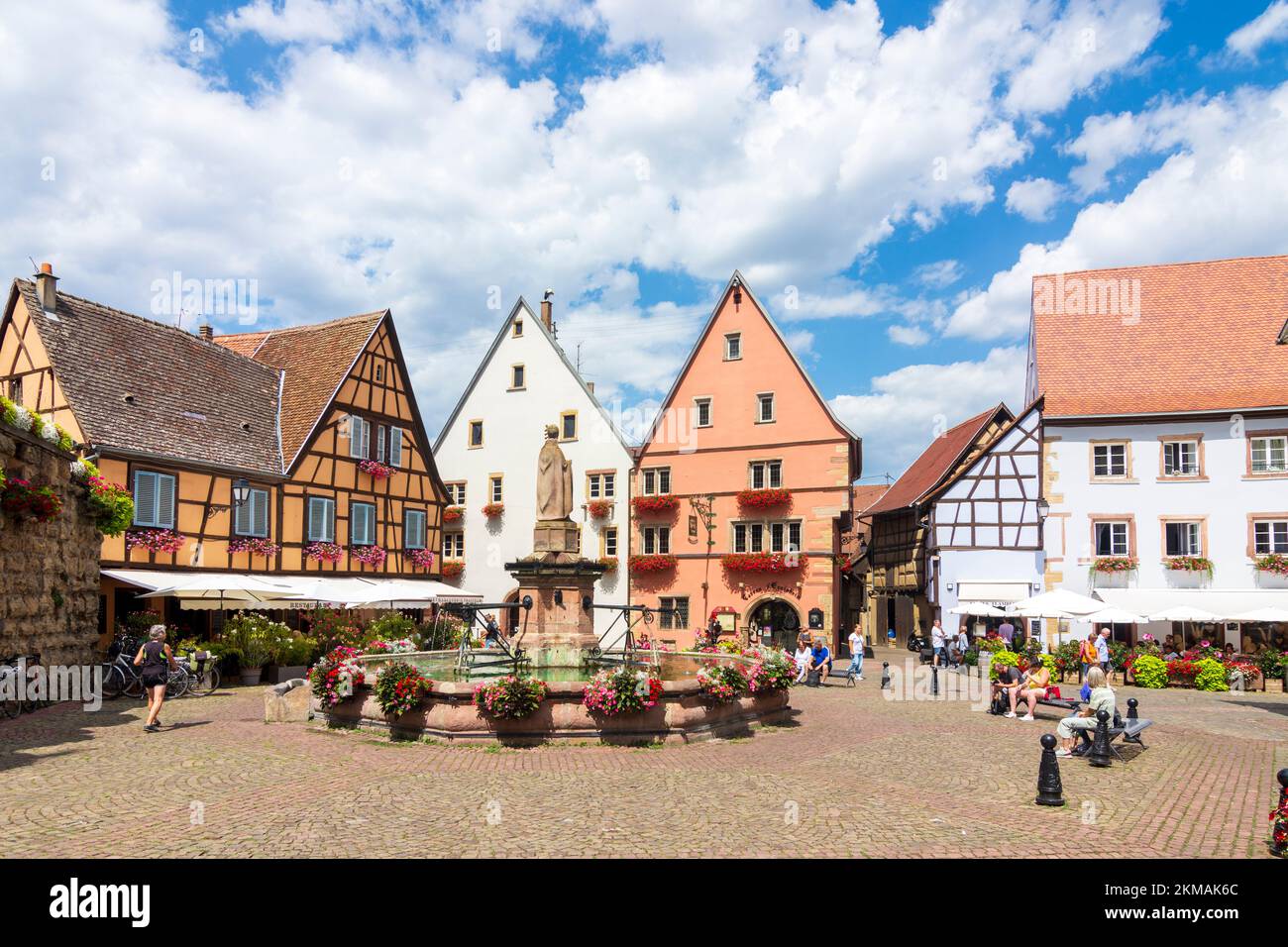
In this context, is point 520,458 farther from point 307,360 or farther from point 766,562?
point 766,562

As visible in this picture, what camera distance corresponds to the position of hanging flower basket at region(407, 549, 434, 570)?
109 feet

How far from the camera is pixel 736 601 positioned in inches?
1433

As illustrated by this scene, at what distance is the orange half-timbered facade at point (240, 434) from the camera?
24375 millimetres

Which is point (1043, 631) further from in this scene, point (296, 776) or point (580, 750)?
point (296, 776)

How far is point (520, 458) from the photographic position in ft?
132

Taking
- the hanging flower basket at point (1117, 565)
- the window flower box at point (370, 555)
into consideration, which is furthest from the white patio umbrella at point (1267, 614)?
the window flower box at point (370, 555)

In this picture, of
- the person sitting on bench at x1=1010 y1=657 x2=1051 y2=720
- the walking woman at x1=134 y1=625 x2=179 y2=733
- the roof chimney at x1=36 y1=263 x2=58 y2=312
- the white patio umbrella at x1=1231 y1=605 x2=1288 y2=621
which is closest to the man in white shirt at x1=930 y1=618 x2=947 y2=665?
the white patio umbrella at x1=1231 y1=605 x2=1288 y2=621

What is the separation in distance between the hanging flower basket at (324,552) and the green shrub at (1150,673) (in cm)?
2274

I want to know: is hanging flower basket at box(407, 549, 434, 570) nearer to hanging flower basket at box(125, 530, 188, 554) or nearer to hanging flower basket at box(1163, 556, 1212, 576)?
hanging flower basket at box(125, 530, 188, 554)

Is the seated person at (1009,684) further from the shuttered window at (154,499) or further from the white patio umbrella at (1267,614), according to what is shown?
the shuttered window at (154,499)

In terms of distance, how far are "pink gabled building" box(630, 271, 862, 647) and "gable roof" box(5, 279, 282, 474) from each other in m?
15.2

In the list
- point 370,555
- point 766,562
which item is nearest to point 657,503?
point 766,562
